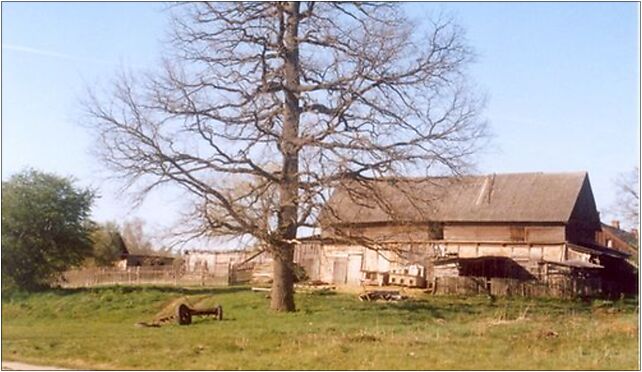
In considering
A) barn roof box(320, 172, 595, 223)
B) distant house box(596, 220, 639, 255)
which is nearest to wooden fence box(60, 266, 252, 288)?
barn roof box(320, 172, 595, 223)

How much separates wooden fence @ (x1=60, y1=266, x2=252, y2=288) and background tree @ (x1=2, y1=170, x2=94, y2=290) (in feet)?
3.58

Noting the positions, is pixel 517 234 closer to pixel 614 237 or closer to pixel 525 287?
pixel 525 287

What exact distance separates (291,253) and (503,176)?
684 inches

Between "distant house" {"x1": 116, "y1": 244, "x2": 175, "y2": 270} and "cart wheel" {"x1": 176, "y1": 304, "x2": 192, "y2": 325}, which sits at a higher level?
"distant house" {"x1": 116, "y1": 244, "x2": 175, "y2": 270}

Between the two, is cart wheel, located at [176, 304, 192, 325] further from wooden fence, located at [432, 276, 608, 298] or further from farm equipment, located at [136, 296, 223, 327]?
wooden fence, located at [432, 276, 608, 298]

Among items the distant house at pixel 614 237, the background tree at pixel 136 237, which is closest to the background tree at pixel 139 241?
the background tree at pixel 136 237

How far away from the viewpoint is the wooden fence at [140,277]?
2245 cm

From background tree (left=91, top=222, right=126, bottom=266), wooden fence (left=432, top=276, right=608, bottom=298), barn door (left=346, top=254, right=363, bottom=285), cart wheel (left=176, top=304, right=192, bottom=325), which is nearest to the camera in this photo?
cart wheel (left=176, top=304, right=192, bottom=325)

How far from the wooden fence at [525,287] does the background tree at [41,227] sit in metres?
17.1

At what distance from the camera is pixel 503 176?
36.5m

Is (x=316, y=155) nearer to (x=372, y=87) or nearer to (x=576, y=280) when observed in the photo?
(x=372, y=87)

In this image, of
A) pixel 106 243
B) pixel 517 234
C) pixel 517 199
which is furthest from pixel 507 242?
pixel 106 243

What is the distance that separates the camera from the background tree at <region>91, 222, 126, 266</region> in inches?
855

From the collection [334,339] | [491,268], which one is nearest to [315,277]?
[491,268]
